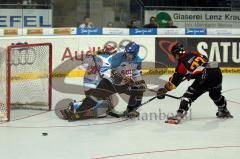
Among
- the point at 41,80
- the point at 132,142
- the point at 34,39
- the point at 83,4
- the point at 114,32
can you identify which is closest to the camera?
the point at 132,142

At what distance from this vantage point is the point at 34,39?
41.9 feet

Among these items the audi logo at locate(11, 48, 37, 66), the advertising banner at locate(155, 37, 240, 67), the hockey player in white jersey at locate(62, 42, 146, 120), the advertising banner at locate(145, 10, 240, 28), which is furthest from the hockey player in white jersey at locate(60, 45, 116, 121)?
the advertising banner at locate(145, 10, 240, 28)

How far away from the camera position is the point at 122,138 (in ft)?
24.1

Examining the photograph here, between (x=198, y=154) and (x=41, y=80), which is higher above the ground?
(x=41, y=80)

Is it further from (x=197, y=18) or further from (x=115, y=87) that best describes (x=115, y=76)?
(x=197, y=18)

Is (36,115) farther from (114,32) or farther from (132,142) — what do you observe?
(114,32)

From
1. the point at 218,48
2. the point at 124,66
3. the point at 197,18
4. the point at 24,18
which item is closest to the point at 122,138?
the point at 124,66

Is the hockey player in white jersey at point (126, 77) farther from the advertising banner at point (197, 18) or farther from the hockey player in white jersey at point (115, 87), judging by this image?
the advertising banner at point (197, 18)

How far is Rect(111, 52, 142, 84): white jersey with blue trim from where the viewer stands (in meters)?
8.46

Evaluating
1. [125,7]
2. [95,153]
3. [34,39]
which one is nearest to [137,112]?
[95,153]

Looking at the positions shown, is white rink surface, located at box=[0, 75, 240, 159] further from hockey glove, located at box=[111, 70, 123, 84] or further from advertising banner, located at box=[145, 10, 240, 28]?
advertising banner, located at box=[145, 10, 240, 28]

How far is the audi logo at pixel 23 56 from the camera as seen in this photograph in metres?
9.20

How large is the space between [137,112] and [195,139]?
171cm

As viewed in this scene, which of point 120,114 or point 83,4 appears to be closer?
point 120,114
